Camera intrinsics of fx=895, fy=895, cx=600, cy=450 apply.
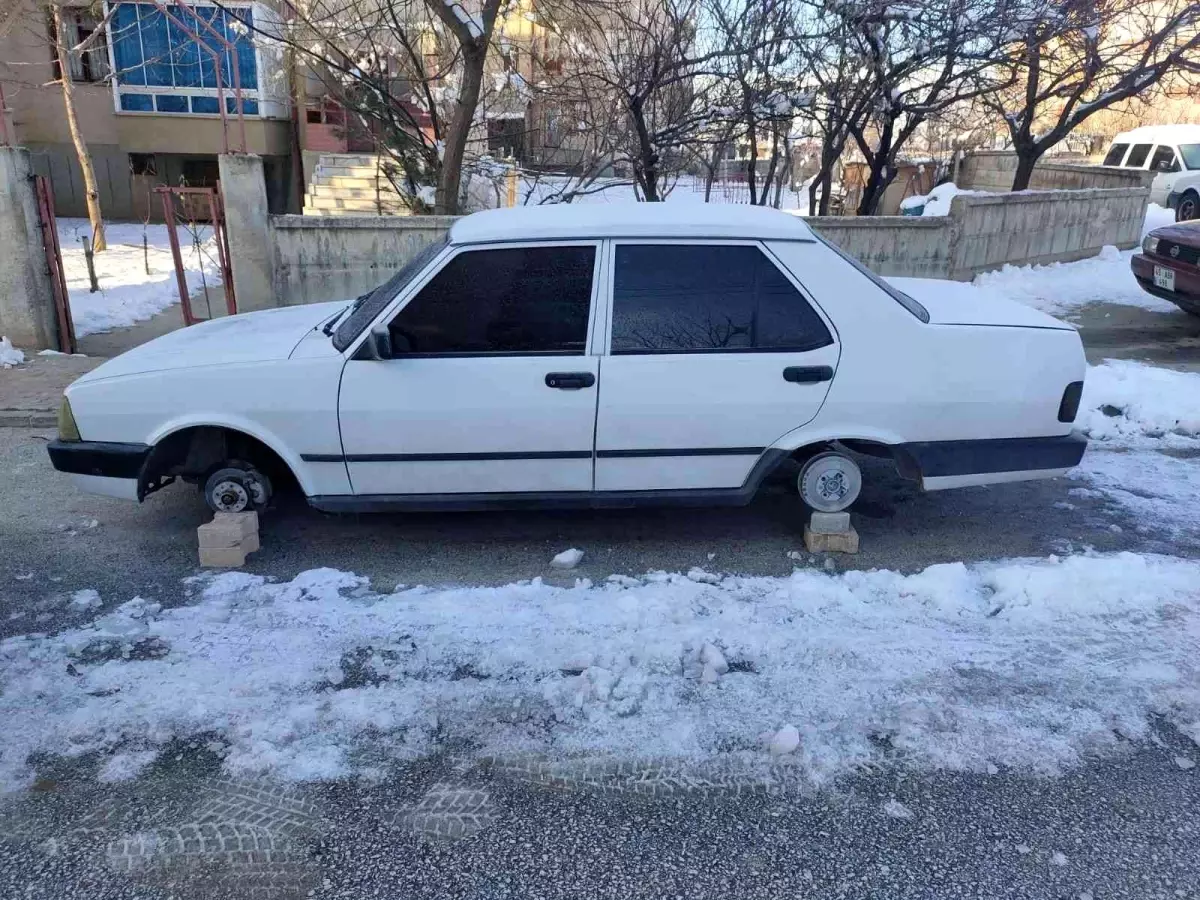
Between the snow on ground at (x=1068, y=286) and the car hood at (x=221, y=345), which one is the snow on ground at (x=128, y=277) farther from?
the snow on ground at (x=1068, y=286)

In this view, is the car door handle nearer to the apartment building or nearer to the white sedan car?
the white sedan car

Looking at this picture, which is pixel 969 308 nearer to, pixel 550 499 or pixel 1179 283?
pixel 550 499

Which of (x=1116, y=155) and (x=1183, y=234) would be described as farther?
(x=1116, y=155)

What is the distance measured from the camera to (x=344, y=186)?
17109 millimetres

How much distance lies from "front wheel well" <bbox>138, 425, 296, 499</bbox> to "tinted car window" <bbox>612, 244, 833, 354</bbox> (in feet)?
6.15

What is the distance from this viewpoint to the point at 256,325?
491 centimetres

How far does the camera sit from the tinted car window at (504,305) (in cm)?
416

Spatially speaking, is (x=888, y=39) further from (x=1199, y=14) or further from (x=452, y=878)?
(x=452, y=878)

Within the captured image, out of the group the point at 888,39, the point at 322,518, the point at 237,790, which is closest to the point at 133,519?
the point at 322,518

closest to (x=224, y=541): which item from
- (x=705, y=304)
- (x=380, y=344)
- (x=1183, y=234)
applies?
(x=380, y=344)

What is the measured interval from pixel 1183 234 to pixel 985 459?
698 cm

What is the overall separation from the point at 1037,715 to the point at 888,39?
1015 cm

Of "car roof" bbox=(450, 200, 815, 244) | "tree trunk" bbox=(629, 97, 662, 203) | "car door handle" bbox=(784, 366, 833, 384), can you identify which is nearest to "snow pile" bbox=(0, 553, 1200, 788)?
"car door handle" bbox=(784, 366, 833, 384)

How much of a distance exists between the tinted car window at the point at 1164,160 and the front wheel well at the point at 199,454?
2057 centimetres
